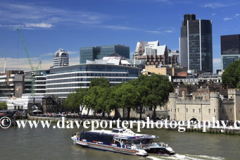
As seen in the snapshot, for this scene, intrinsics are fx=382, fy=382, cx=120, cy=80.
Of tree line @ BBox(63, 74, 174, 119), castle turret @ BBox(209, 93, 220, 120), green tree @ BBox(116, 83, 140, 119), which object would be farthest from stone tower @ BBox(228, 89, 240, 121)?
green tree @ BBox(116, 83, 140, 119)

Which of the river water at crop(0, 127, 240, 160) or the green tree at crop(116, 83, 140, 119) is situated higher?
the green tree at crop(116, 83, 140, 119)

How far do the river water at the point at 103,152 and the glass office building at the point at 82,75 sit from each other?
8753cm

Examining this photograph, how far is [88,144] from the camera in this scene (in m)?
70.5

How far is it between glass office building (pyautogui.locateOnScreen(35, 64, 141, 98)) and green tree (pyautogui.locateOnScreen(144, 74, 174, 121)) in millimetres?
58787

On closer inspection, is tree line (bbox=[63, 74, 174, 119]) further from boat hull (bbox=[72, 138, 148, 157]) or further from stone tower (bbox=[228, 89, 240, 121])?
boat hull (bbox=[72, 138, 148, 157])

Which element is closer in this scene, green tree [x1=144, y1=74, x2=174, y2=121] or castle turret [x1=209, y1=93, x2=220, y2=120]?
castle turret [x1=209, y1=93, x2=220, y2=120]

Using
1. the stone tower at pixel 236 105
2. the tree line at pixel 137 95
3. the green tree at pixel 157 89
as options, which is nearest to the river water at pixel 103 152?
the stone tower at pixel 236 105

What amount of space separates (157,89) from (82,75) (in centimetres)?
6609

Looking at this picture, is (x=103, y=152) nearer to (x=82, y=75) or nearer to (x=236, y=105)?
(x=236, y=105)

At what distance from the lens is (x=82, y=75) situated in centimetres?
17100

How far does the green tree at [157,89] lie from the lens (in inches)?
4245

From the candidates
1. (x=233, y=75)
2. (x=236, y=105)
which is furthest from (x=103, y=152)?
(x=233, y=75)

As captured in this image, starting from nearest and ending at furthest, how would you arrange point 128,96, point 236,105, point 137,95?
point 236,105 < point 128,96 < point 137,95

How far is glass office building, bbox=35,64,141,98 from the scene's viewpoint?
171 meters
